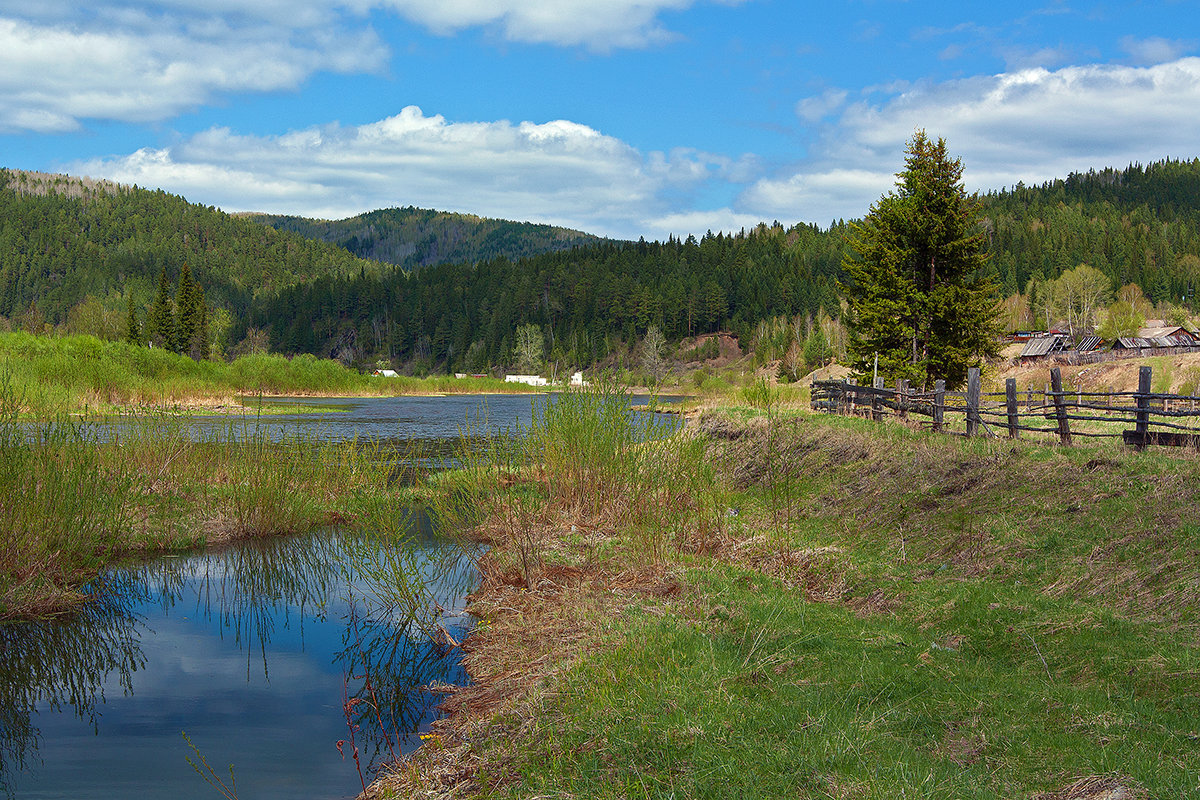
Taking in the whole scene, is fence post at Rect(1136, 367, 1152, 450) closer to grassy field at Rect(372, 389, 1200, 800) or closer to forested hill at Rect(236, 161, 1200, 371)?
grassy field at Rect(372, 389, 1200, 800)

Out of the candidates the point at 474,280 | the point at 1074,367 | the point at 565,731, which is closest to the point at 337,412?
the point at 565,731

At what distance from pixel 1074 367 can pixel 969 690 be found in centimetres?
6745

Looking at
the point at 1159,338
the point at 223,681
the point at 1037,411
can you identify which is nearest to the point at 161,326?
the point at 1037,411

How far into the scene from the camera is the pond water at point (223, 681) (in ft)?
22.3

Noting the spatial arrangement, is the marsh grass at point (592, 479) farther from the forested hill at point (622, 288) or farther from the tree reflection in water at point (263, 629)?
the forested hill at point (622, 288)

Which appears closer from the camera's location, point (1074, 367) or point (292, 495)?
point (292, 495)

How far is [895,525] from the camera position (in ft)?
40.6

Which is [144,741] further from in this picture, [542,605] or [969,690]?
[969,690]

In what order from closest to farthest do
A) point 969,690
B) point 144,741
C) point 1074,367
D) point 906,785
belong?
point 906,785
point 969,690
point 144,741
point 1074,367

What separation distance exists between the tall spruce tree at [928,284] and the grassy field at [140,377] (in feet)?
84.1

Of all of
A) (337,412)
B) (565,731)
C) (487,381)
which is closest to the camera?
(565,731)

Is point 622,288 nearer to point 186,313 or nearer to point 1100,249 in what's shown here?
point 1100,249

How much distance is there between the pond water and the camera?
22.3 ft

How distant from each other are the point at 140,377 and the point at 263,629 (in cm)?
3782
